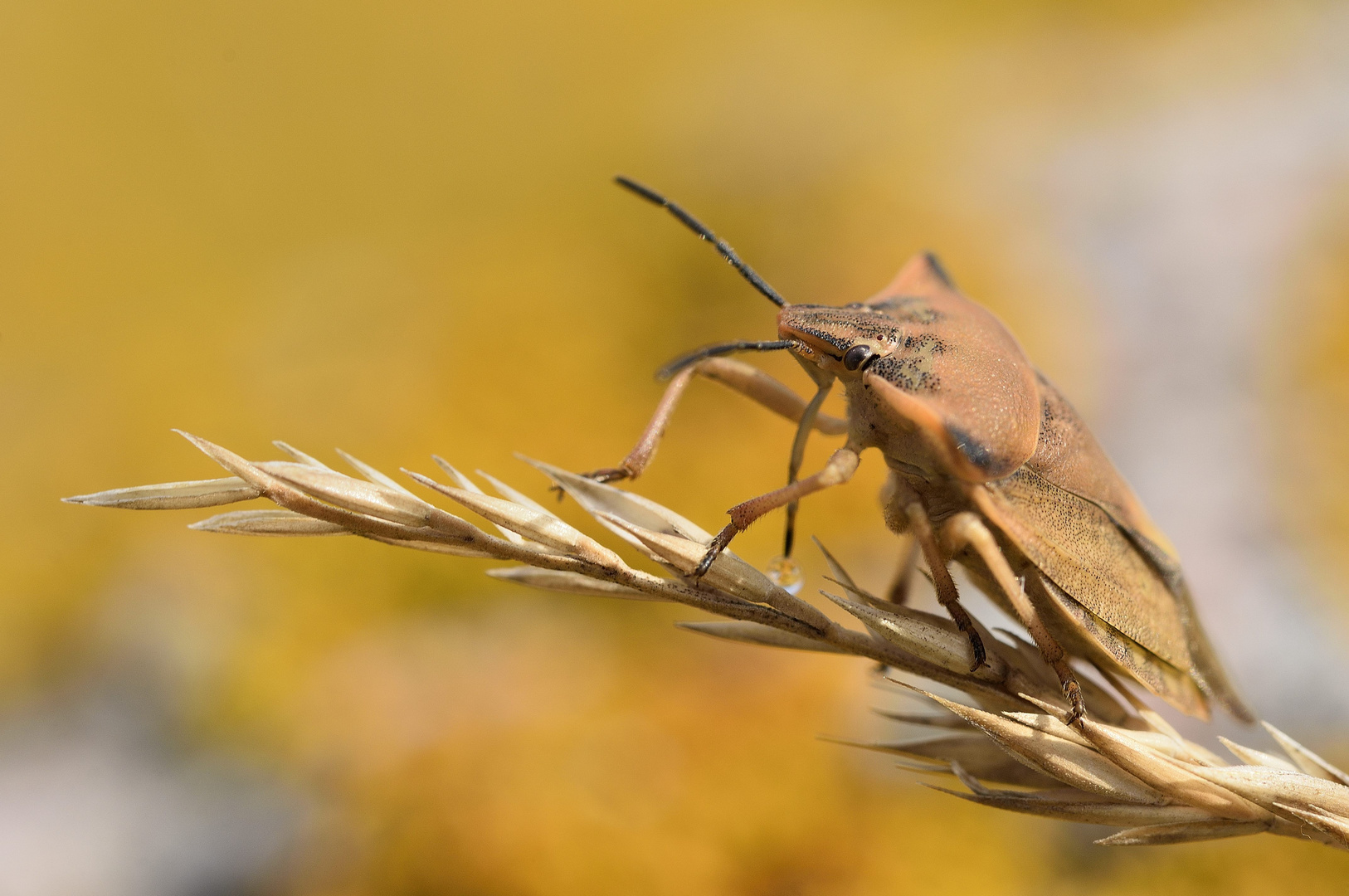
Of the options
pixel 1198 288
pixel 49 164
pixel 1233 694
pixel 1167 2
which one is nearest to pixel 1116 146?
pixel 1198 288

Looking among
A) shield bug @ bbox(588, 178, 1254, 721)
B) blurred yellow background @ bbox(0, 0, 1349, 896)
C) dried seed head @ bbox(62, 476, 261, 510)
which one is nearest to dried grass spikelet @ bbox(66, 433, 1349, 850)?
dried seed head @ bbox(62, 476, 261, 510)

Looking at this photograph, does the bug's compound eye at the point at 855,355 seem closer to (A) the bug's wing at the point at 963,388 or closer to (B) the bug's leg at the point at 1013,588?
(A) the bug's wing at the point at 963,388

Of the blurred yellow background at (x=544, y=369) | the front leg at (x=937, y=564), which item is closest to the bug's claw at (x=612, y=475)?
the front leg at (x=937, y=564)

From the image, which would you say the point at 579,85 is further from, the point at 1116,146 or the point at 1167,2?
the point at 1167,2

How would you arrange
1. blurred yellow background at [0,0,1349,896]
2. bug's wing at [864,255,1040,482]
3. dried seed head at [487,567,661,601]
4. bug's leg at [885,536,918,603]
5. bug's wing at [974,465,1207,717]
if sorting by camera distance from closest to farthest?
dried seed head at [487,567,661,601] → bug's wing at [864,255,1040,482] → bug's wing at [974,465,1207,717] → bug's leg at [885,536,918,603] → blurred yellow background at [0,0,1349,896]

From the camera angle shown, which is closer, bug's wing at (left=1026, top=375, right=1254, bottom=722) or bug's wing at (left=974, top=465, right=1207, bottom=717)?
bug's wing at (left=974, top=465, right=1207, bottom=717)

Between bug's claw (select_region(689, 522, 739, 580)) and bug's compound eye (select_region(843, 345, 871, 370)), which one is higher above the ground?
bug's compound eye (select_region(843, 345, 871, 370))

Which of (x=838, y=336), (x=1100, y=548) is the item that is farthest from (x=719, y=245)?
(x=1100, y=548)

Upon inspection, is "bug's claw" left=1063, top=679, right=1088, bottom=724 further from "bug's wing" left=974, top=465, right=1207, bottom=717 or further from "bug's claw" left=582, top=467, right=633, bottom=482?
"bug's claw" left=582, top=467, right=633, bottom=482
